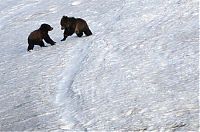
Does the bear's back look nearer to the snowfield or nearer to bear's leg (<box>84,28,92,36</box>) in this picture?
the snowfield

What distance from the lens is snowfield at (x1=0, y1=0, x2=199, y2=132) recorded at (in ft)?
24.2

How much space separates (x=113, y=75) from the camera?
9.30 meters

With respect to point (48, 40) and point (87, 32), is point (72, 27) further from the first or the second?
point (48, 40)

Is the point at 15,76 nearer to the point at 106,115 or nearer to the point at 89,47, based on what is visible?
the point at 89,47

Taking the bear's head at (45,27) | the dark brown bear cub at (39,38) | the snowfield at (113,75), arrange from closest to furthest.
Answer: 1. the snowfield at (113,75)
2. the dark brown bear cub at (39,38)
3. the bear's head at (45,27)

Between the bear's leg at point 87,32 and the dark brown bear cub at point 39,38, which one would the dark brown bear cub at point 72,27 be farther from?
the dark brown bear cub at point 39,38

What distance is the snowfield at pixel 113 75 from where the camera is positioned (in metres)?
7.38

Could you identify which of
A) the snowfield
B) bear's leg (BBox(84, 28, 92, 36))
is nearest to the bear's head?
the snowfield

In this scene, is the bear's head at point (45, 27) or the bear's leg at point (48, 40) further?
the bear's head at point (45, 27)

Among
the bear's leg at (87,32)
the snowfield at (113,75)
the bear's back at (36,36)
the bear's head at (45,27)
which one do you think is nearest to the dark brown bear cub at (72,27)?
the bear's leg at (87,32)

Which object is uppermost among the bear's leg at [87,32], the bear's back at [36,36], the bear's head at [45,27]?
the bear's head at [45,27]

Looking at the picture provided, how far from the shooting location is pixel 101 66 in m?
10.0

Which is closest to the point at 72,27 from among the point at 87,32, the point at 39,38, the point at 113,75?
the point at 87,32

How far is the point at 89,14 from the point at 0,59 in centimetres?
392
